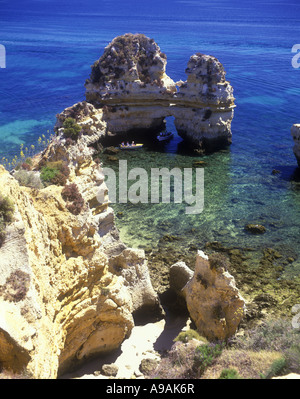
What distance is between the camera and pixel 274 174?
40.6m

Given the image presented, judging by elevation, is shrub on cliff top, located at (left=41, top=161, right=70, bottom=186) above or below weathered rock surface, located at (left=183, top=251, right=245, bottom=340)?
above

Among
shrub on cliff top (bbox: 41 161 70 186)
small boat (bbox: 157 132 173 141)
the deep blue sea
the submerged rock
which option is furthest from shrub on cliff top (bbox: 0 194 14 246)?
small boat (bbox: 157 132 173 141)

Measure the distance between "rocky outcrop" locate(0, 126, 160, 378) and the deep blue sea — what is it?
9085mm

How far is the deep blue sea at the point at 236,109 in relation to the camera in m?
30.9

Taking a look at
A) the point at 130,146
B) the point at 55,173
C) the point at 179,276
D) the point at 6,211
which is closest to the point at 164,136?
the point at 130,146

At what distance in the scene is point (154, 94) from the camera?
1905 inches

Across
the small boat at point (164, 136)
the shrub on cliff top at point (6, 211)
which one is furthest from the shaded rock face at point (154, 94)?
the shrub on cliff top at point (6, 211)

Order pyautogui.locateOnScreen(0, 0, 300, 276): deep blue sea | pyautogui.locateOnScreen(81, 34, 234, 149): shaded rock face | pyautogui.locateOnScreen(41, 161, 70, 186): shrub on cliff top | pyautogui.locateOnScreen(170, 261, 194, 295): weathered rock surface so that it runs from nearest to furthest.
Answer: pyautogui.locateOnScreen(41, 161, 70, 186): shrub on cliff top
pyautogui.locateOnScreen(170, 261, 194, 295): weathered rock surface
pyautogui.locateOnScreen(0, 0, 300, 276): deep blue sea
pyautogui.locateOnScreen(81, 34, 234, 149): shaded rock face

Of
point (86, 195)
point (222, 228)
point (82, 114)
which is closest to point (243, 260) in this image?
point (222, 228)

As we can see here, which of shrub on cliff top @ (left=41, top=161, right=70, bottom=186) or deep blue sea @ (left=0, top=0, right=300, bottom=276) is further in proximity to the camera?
deep blue sea @ (left=0, top=0, right=300, bottom=276)

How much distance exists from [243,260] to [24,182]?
52.7ft

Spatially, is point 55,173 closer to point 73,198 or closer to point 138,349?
point 73,198

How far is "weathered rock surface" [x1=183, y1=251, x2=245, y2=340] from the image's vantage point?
1753 centimetres

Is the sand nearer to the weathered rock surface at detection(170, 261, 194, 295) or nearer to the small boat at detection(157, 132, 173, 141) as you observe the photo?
the weathered rock surface at detection(170, 261, 194, 295)
